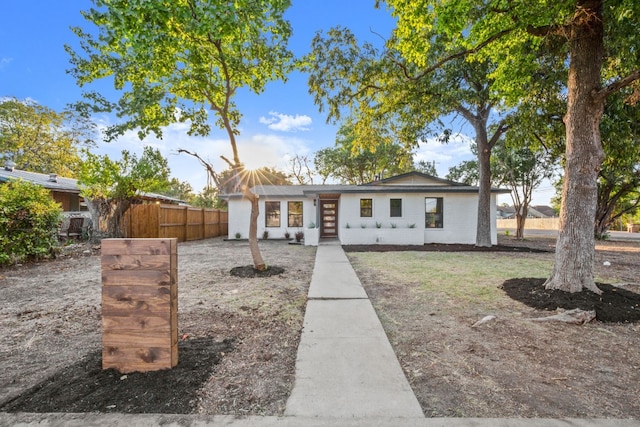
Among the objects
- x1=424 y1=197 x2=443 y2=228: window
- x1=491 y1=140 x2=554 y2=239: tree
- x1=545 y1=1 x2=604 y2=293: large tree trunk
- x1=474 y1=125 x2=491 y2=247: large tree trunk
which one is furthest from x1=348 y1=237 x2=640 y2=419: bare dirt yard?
x1=491 y1=140 x2=554 y2=239: tree

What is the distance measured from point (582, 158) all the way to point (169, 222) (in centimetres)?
1481

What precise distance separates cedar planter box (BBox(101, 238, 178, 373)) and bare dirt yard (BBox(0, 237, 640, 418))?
149 mm

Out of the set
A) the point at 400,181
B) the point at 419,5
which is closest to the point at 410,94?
the point at 419,5

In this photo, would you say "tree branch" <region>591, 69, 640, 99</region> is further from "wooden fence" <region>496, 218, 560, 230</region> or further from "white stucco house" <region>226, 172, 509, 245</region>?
"wooden fence" <region>496, 218, 560, 230</region>

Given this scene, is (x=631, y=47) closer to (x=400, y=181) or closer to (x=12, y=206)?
(x=400, y=181)

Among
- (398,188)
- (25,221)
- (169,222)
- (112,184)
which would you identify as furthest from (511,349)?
(169,222)

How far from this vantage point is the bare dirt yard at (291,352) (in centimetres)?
197

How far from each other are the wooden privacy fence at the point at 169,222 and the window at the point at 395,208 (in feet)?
32.2

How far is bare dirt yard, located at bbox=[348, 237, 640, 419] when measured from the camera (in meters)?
1.99

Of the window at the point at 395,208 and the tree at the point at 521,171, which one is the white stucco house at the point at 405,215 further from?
the tree at the point at 521,171

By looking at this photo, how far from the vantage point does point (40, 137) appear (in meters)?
22.9

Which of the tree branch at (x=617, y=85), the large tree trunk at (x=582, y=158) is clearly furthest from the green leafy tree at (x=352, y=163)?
the tree branch at (x=617, y=85)

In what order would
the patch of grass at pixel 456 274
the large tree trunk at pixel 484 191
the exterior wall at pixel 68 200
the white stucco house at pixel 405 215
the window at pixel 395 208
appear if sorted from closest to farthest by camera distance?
the patch of grass at pixel 456 274
the large tree trunk at pixel 484 191
the white stucco house at pixel 405 215
the window at pixel 395 208
the exterior wall at pixel 68 200

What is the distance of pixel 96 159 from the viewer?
10.6m
